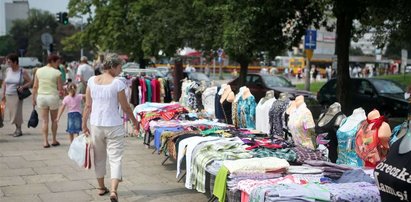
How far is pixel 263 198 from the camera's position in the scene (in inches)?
153

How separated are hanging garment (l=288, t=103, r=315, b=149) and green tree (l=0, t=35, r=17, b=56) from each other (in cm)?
10821

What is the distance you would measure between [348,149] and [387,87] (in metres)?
11.5

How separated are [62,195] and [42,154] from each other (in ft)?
8.99

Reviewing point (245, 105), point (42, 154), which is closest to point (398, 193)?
point (245, 105)

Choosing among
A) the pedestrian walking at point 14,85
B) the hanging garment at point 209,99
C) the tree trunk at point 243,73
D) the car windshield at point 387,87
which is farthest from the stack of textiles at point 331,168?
the tree trunk at point 243,73

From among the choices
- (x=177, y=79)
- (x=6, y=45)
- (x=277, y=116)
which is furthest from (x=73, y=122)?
(x=6, y=45)

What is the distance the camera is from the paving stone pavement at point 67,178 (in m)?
6.08

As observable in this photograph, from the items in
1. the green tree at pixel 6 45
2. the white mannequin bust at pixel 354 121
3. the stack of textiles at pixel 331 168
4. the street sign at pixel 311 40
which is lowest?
the stack of textiles at pixel 331 168

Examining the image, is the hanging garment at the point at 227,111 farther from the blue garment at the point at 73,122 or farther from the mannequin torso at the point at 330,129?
the blue garment at the point at 73,122

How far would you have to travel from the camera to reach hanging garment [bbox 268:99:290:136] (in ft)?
21.5

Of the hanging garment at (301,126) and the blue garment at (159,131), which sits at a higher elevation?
the hanging garment at (301,126)

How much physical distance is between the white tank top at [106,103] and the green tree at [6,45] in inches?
4237

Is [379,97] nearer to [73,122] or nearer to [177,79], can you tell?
[177,79]

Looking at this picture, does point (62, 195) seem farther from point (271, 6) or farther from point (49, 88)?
point (271, 6)
